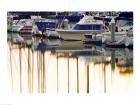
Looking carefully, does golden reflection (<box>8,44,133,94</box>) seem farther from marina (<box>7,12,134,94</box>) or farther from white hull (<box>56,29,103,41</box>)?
white hull (<box>56,29,103,41</box>)

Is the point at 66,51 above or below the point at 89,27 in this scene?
below

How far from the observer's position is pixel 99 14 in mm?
2008

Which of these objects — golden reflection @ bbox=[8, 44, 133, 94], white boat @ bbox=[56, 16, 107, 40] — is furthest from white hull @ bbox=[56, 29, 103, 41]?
golden reflection @ bbox=[8, 44, 133, 94]

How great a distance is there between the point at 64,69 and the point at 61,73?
1.5 inches

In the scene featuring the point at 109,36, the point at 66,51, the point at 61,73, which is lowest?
the point at 61,73

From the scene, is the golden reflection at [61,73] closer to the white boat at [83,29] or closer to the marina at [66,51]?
the marina at [66,51]

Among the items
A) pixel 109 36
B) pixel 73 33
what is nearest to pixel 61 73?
pixel 73 33

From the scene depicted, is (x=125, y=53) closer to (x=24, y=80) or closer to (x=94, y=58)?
(x=94, y=58)

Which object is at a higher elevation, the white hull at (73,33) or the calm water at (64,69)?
the white hull at (73,33)

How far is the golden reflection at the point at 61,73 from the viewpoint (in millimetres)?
1995

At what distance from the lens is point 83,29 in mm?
2006

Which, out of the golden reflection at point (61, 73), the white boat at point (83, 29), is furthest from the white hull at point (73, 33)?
the golden reflection at point (61, 73)

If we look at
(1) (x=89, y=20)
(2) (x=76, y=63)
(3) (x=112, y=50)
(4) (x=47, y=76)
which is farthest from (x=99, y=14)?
(4) (x=47, y=76)

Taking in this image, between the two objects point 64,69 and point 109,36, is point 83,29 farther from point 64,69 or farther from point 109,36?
point 64,69
